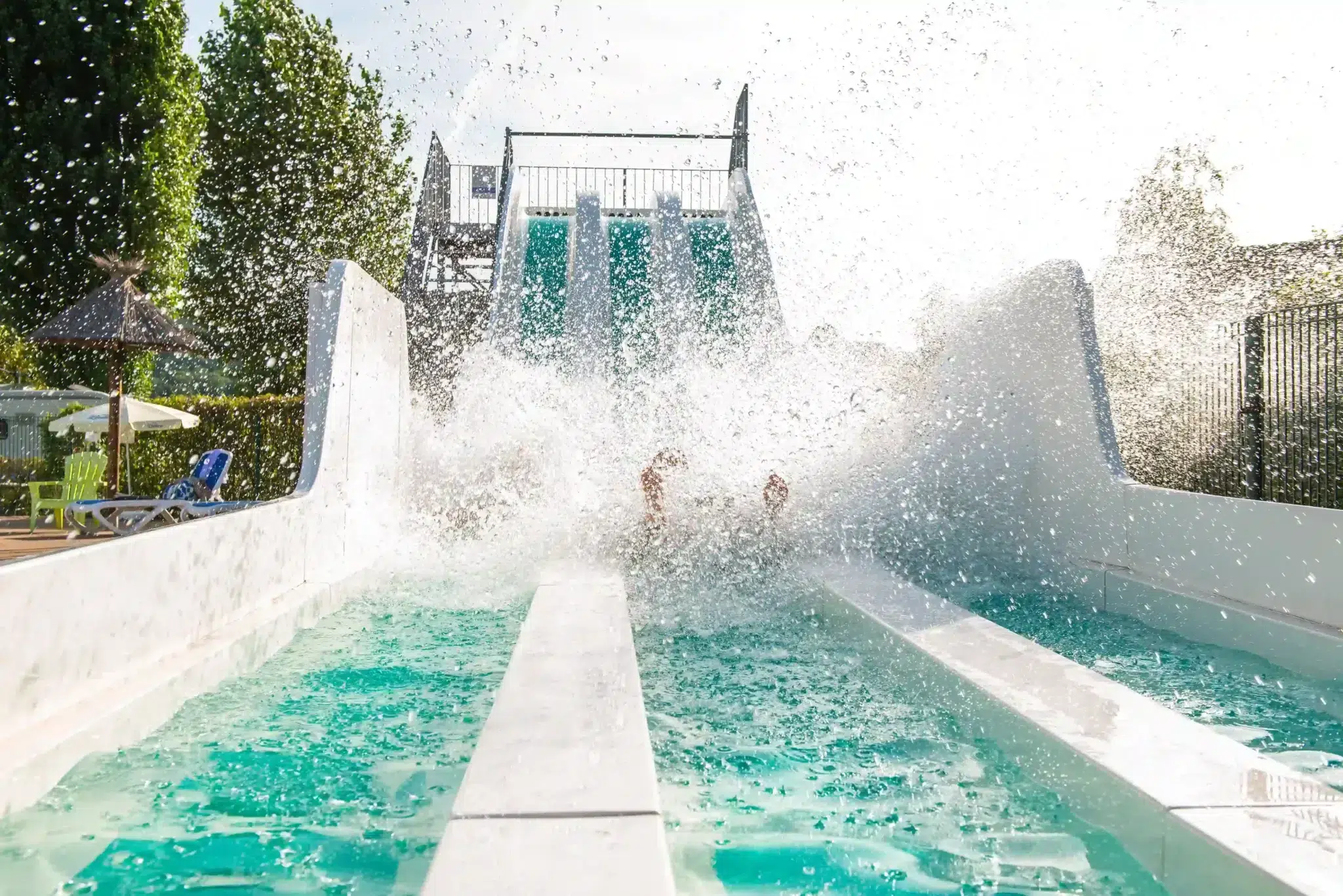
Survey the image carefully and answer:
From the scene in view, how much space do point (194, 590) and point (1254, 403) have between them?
741 cm

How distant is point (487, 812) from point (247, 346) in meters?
19.9

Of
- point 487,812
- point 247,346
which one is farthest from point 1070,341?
point 247,346

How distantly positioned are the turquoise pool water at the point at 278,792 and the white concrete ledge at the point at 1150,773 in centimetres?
174

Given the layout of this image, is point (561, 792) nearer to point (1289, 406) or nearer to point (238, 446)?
point (1289, 406)

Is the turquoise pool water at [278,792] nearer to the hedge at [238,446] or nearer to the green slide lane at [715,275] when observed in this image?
the green slide lane at [715,275]

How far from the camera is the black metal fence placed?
732 cm

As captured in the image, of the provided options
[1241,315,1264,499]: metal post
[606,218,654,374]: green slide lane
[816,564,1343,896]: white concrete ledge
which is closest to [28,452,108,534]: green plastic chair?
[606,218,654,374]: green slide lane

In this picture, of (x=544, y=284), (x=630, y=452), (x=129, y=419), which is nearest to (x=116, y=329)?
(x=129, y=419)

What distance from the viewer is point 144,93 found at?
44.2 feet

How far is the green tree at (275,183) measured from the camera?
65.3 ft

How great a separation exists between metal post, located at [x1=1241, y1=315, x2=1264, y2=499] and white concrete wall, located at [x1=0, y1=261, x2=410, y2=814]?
21.9 ft

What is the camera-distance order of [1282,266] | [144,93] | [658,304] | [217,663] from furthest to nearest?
1. [144,93]
2. [1282,266]
3. [658,304]
4. [217,663]

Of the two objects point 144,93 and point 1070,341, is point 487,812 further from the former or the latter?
point 144,93

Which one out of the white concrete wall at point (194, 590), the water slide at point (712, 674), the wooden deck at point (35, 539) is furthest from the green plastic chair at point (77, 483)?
the white concrete wall at point (194, 590)
